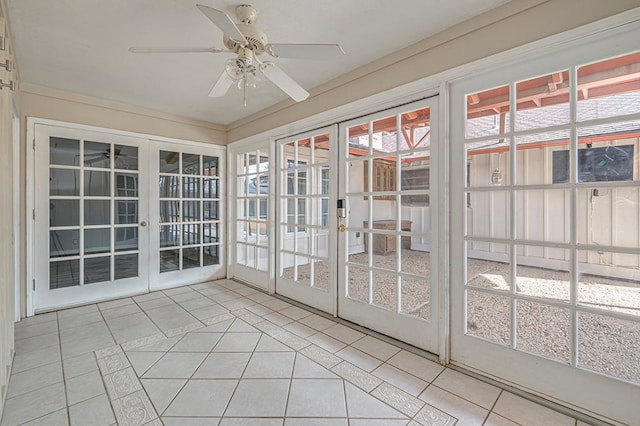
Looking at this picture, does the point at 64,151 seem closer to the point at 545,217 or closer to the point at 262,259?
the point at 262,259

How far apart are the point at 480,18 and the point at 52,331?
14.3 feet

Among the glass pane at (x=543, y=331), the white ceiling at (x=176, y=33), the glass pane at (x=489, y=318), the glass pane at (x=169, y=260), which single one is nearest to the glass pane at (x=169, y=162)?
the white ceiling at (x=176, y=33)

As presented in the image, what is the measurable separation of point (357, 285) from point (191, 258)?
2484mm

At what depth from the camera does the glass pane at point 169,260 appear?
4.00m

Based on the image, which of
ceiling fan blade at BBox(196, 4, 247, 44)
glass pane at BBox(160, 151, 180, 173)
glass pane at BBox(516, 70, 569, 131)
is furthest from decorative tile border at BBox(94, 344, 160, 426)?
glass pane at BBox(516, 70, 569, 131)

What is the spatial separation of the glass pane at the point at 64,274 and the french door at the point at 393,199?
120 inches

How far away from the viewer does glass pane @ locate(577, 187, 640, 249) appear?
2318mm

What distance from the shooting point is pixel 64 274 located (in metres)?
3.27

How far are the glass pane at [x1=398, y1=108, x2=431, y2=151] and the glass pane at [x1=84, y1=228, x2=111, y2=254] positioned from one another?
3.59 m

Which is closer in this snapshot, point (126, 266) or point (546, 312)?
point (546, 312)

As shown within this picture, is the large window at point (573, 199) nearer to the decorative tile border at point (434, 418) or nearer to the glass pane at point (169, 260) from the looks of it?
the decorative tile border at point (434, 418)

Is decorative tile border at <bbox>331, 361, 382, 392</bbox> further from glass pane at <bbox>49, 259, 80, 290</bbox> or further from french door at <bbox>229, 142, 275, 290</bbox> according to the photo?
glass pane at <bbox>49, 259, 80, 290</bbox>

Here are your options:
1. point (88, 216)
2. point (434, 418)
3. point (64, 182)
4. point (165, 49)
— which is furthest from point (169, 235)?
point (434, 418)

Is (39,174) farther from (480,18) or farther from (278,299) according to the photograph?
(480,18)
